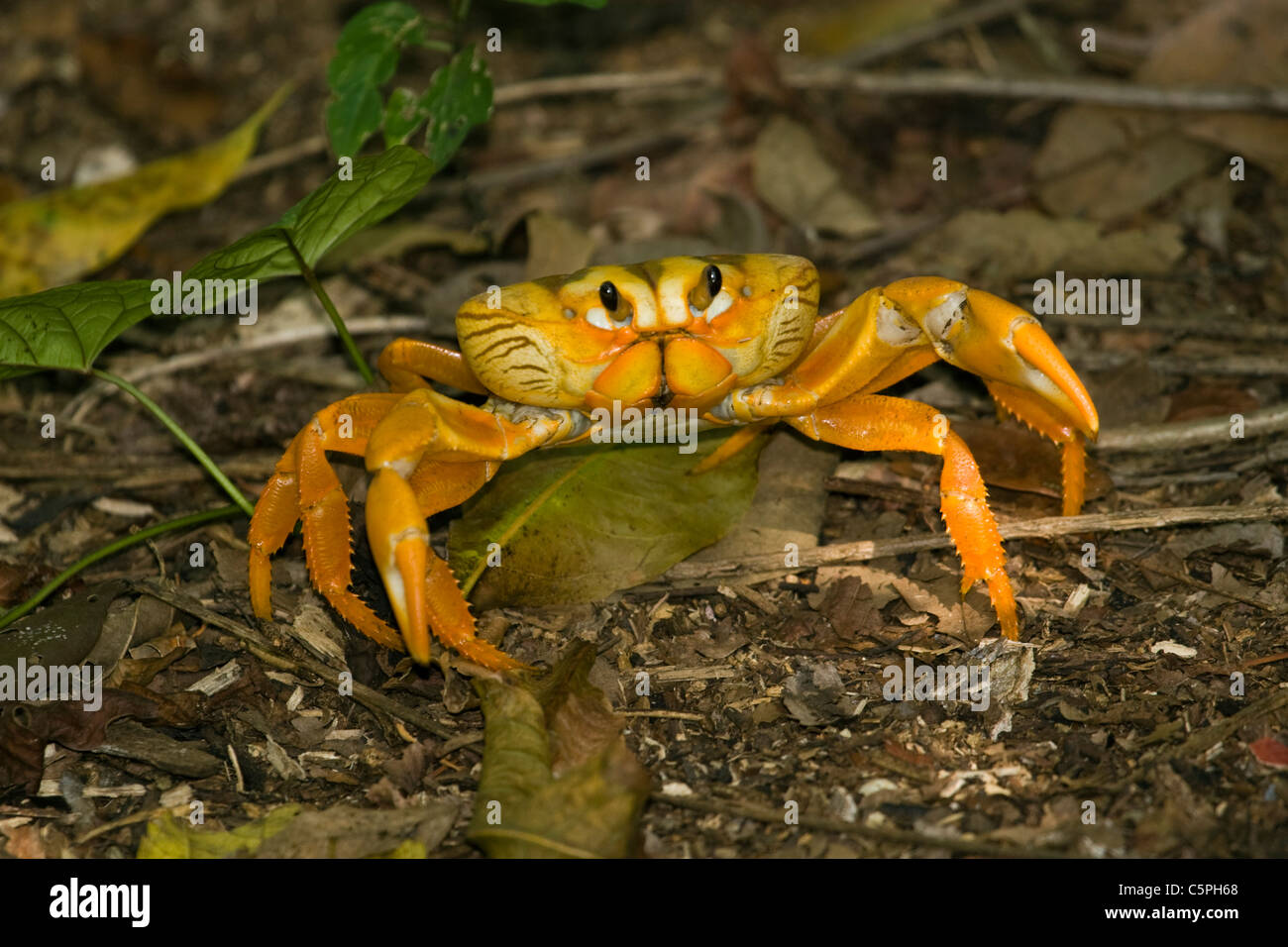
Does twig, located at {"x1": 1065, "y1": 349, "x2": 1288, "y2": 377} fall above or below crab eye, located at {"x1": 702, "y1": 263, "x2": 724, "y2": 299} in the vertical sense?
below

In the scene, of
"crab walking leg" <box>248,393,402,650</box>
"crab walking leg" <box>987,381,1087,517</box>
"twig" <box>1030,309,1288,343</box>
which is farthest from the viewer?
"twig" <box>1030,309,1288,343</box>

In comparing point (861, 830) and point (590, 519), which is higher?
point (590, 519)

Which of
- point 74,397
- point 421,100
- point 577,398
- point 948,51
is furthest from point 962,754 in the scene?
point 948,51

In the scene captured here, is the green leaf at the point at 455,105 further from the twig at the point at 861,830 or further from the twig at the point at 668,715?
the twig at the point at 861,830

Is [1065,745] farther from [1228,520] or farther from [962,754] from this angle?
[1228,520]

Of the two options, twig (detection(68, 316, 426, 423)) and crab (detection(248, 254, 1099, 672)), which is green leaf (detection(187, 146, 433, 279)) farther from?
twig (detection(68, 316, 426, 423))

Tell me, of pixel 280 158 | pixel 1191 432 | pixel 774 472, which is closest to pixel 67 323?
pixel 774 472

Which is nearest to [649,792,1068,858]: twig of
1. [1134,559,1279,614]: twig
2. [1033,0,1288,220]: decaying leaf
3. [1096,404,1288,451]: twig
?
[1134,559,1279,614]: twig

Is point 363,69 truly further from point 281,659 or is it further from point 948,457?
point 948,457
